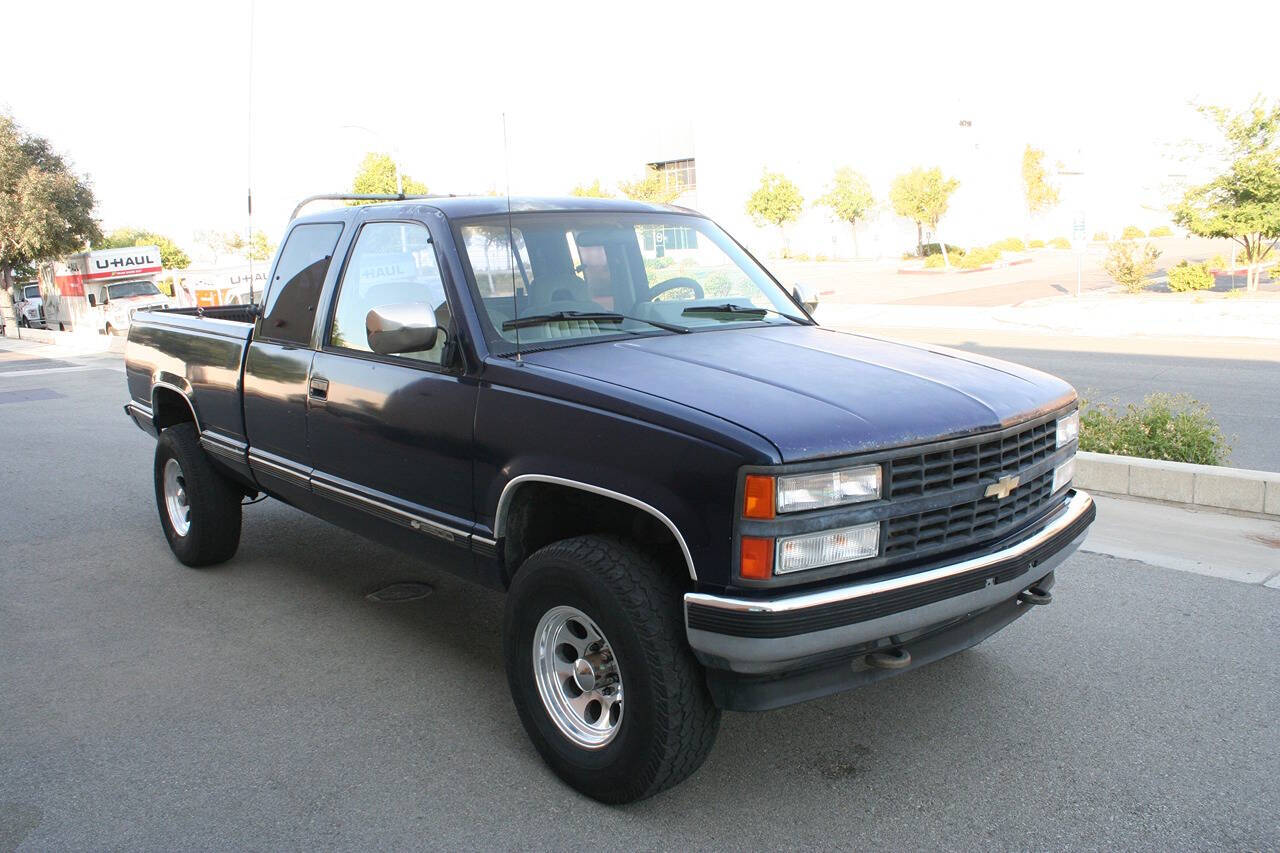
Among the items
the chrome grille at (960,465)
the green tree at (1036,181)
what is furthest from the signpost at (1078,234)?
the green tree at (1036,181)

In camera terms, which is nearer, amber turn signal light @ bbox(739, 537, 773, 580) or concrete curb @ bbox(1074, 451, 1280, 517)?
amber turn signal light @ bbox(739, 537, 773, 580)

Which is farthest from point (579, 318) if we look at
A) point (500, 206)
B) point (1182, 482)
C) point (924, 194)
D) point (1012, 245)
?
point (1012, 245)

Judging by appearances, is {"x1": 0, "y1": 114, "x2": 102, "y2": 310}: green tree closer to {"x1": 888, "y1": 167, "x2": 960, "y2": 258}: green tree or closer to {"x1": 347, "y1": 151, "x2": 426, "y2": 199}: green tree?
{"x1": 347, "y1": 151, "x2": 426, "y2": 199}: green tree

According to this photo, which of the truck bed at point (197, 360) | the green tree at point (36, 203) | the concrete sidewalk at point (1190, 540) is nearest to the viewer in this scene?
the truck bed at point (197, 360)

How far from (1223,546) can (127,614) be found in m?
5.93

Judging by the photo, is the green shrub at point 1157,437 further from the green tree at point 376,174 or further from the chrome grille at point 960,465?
the green tree at point 376,174

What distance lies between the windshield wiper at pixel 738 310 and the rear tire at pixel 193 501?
10.0 ft

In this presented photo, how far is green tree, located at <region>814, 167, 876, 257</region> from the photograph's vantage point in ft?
191

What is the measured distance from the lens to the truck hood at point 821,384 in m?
3.07

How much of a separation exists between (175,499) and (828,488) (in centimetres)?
464

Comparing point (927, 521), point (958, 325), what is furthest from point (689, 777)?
point (958, 325)

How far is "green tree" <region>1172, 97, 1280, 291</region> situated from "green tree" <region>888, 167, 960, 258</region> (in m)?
25.7

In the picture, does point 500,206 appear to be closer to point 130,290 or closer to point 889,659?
point 889,659

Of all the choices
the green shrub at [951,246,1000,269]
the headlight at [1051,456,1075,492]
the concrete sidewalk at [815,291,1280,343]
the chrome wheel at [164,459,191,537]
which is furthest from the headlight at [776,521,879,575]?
the green shrub at [951,246,1000,269]
